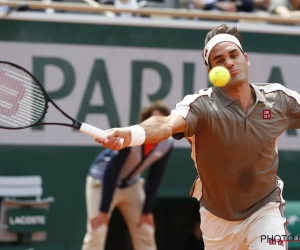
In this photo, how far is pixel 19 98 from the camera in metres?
5.71

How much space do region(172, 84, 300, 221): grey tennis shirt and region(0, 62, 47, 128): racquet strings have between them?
3.27ft

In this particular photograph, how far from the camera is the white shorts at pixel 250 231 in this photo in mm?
5000

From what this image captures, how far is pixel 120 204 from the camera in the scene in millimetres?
8102

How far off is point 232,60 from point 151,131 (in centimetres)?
74

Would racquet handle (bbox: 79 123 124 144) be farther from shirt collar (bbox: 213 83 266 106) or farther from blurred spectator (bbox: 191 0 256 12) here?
blurred spectator (bbox: 191 0 256 12)

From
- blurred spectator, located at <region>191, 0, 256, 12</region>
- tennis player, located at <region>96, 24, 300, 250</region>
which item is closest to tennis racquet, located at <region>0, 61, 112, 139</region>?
tennis player, located at <region>96, 24, 300, 250</region>

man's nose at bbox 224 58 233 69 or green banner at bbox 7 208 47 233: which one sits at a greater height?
man's nose at bbox 224 58 233 69

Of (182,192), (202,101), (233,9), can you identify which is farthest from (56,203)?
(202,101)

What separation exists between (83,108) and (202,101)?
366cm

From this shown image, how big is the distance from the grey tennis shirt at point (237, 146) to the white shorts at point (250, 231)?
1.9 inches

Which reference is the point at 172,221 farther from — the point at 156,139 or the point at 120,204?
the point at 156,139

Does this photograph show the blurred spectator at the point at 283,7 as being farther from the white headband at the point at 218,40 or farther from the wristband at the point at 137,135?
the wristband at the point at 137,135

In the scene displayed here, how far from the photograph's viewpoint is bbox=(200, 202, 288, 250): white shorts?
500 centimetres

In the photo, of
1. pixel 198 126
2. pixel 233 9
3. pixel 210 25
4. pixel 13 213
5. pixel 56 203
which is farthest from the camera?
pixel 233 9
